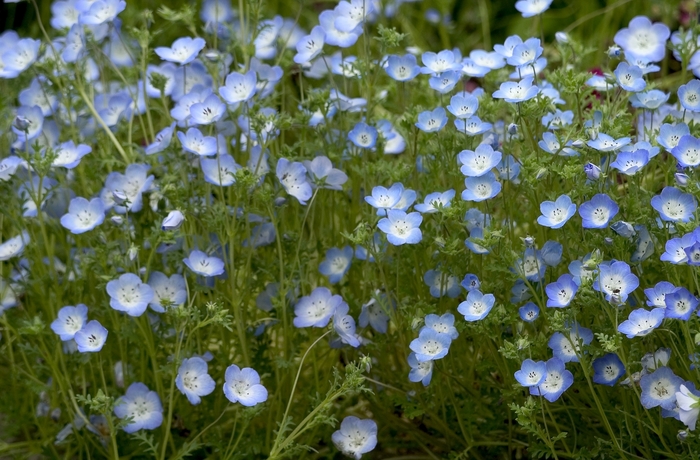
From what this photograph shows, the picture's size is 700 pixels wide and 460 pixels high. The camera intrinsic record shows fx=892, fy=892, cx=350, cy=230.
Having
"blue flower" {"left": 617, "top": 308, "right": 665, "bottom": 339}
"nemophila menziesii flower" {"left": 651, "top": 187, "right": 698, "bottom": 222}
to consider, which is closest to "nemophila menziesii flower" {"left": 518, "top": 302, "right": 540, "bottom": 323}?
"blue flower" {"left": 617, "top": 308, "right": 665, "bottom": 339}

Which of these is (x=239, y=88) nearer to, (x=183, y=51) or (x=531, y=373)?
(x=183, y=51)

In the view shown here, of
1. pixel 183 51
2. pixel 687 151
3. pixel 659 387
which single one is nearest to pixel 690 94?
pixel 687 151

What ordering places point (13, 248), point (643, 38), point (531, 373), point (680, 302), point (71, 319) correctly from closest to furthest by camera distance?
point (680, 302) → point (531, 373) → point (71, 319) → point (13, 248) → point (643, 38)

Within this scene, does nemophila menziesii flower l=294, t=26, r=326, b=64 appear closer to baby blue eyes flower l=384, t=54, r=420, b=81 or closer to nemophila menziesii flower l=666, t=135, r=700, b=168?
baby blue eyes flower l=384, t=54, r=420, b=81

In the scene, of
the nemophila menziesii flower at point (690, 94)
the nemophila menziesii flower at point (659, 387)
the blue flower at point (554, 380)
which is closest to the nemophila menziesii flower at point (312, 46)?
the nemophila menziesii flower at point (690, 94)

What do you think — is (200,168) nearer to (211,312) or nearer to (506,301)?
(211,312)

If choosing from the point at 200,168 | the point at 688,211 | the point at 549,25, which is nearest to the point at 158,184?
the point at 200,168
